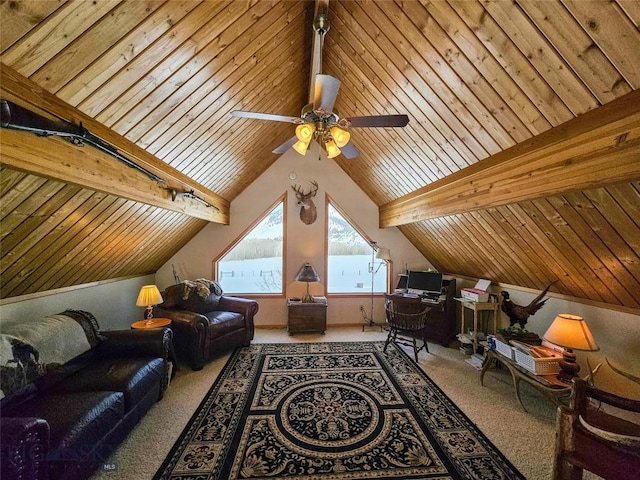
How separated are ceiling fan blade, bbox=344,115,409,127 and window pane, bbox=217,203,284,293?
360 cm

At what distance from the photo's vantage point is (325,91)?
5.84ft

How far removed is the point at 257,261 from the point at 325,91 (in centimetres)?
417

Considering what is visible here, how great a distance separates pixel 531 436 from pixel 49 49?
432 centimetres

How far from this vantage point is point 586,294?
2.78 m

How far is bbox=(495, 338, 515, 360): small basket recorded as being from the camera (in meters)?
2.95

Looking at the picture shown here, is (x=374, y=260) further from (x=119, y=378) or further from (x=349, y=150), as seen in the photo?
(x=119, y=378)

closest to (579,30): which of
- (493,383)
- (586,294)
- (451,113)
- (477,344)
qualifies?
(451,113)

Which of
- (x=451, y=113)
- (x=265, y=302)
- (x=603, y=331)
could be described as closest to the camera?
(x=451, y=113)

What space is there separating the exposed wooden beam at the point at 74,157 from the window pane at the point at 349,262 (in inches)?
129

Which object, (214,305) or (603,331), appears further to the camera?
(214,305)

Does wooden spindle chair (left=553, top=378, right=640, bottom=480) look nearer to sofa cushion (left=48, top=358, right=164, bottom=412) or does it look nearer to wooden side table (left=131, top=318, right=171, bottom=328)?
sofa cushion (left=48, top=358, right=164, bottom=412)

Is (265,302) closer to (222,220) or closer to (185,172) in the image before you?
(222,220)

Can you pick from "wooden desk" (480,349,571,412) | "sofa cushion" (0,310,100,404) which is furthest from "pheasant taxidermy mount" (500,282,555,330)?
"sofa cushion" (0,310,100,404)

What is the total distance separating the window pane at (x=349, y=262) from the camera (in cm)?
556
